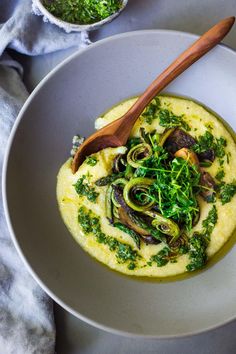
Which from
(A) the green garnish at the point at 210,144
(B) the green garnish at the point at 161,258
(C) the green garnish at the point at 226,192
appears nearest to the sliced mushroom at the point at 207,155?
(A) the green garnish at the point at 210,144

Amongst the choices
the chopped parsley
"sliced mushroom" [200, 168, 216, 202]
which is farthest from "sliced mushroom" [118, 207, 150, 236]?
"sliced mushroom" [200, 168, 216, 202]

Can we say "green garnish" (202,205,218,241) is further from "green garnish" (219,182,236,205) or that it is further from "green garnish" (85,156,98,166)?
"green garnish" (85,156,98,166)

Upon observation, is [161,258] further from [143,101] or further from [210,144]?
[143,101]

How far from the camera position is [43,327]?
8.63 feet

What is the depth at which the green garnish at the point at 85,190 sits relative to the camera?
262 cm

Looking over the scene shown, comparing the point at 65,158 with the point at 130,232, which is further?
the point at 65,158

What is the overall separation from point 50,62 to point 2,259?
1.08m

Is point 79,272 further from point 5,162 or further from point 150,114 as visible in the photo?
point 150,114

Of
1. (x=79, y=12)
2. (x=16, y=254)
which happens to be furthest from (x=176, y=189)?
(x=79, y=12)

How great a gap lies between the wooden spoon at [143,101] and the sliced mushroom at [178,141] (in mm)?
213

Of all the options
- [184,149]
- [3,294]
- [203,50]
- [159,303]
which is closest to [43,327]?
[3,294]

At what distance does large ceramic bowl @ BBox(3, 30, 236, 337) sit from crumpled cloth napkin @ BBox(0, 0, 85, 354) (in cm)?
18

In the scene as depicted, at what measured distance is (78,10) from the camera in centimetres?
271

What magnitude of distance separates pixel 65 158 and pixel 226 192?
0.82 m
